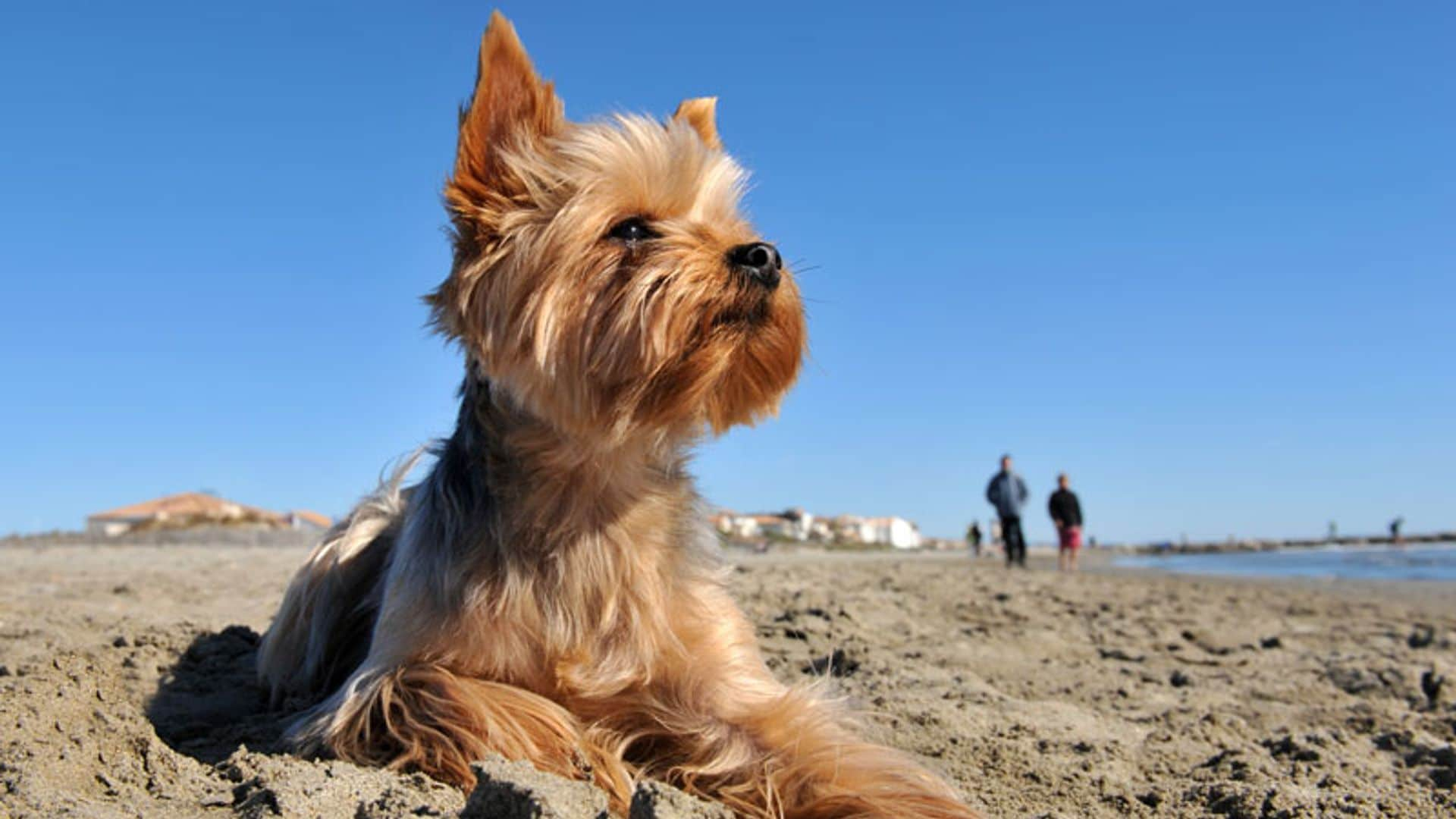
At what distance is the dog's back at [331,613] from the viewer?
457 cm

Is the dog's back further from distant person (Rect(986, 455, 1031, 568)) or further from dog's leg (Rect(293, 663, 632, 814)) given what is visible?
distant person (Rect(986, 455, 1031, 568))

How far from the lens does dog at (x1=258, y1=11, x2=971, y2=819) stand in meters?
3.26

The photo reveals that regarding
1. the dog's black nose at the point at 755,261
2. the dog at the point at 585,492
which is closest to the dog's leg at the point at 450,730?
the dog at the point at 585,492

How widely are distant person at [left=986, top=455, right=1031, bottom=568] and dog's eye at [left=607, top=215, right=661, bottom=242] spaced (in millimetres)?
20603

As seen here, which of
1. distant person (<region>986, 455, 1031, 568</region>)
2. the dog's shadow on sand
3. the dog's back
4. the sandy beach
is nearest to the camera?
the sandy beach

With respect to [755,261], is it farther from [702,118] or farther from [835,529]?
[835,529]

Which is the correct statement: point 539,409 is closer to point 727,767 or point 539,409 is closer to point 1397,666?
point 727,767

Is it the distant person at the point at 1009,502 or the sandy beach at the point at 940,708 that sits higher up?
the distant person at the point at 1009,502

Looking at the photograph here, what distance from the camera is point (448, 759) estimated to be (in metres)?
3.07

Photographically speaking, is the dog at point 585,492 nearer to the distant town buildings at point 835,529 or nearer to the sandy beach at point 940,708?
the sandy beach at point 940,708

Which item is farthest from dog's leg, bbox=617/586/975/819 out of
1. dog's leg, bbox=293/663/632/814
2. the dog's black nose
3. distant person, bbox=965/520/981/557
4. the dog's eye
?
distant person, bbox=965/520/981/557

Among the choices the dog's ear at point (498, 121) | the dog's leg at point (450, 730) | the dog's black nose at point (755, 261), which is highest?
the dog's ear at point (498, 121)

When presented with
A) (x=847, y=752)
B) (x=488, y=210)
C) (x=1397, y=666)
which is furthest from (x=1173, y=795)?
(x=1397, y=666)

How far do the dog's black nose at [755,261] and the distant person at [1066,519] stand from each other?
2221 centimetres
